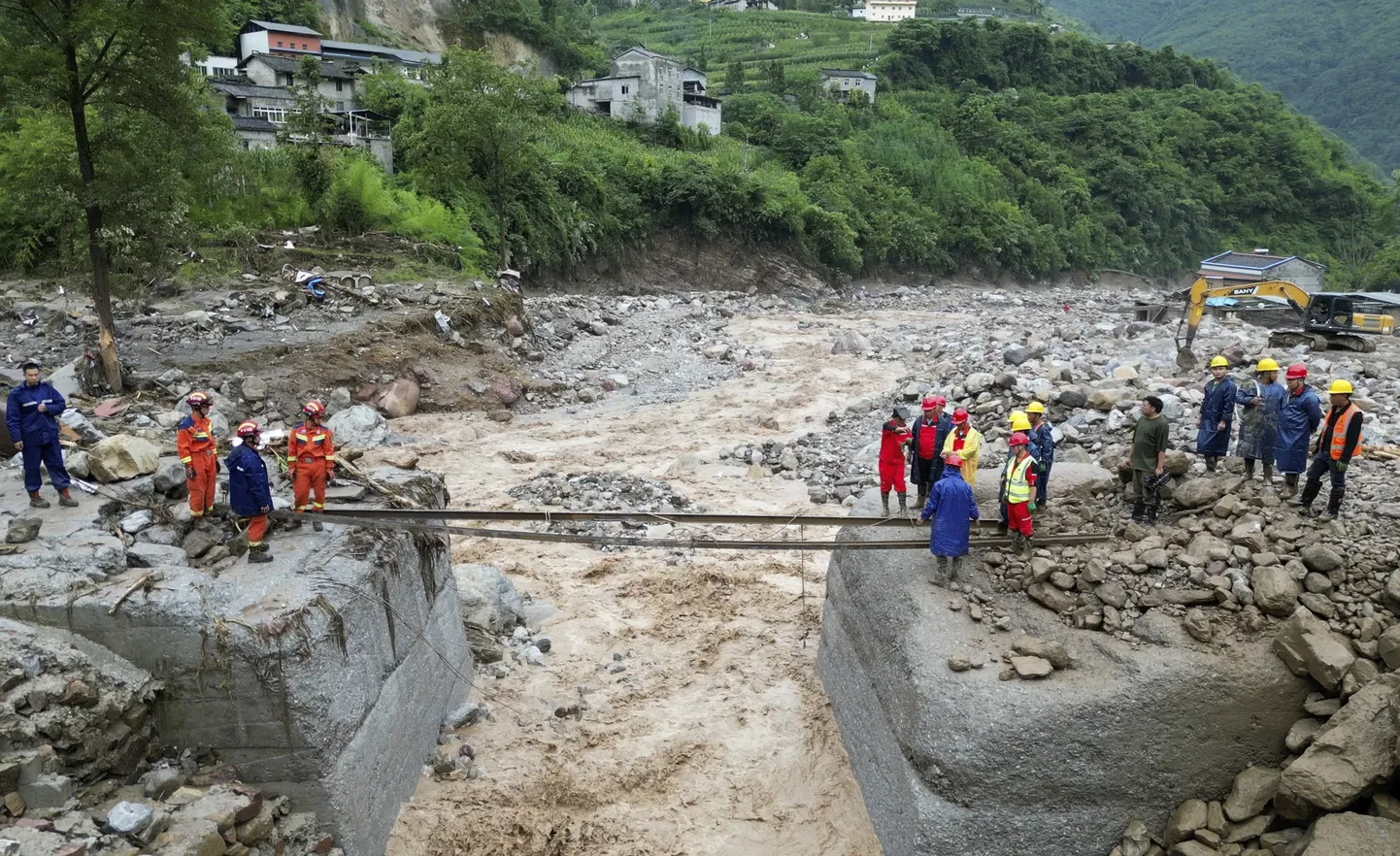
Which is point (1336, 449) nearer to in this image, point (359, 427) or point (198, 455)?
point (198, 455)

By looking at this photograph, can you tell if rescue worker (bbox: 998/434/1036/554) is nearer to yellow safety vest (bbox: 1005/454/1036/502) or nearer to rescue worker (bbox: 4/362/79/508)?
yellow safety vest (bbox: 1005/454/1036/502)

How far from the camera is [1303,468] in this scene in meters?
7.48

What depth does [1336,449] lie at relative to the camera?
6812 mm

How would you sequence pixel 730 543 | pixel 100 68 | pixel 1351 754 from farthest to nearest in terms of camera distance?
pixel 100 68, pixel 730 543, pixel 1351 754

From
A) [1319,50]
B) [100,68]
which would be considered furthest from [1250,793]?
[1319,50]

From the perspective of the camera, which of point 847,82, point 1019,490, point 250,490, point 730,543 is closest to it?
point 250,490

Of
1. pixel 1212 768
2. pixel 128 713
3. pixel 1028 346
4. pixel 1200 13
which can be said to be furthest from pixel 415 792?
pixel 1200 13

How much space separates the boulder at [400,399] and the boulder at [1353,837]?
15.3 meters

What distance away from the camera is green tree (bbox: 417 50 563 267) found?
2567cm

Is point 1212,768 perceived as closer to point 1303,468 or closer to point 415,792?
point 1303,468

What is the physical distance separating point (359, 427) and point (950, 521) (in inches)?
448

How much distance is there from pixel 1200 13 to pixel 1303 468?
6634 inches

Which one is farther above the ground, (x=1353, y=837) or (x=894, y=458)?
(x=894, y=458)

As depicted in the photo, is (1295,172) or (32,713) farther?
(1295,172)
